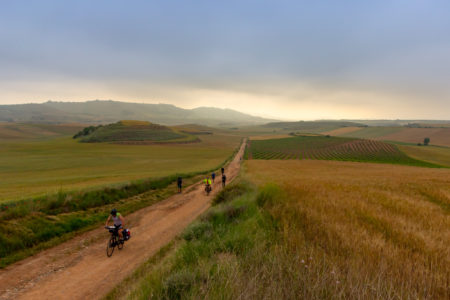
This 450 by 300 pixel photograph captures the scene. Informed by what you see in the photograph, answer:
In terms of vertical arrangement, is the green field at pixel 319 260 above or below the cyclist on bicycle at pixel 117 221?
above

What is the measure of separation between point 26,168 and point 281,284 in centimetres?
5198

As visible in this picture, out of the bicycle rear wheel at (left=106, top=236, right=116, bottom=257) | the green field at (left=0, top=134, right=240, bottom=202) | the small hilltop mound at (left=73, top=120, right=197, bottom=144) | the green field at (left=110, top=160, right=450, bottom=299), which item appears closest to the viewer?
the green field at (left=110, top=160, right=450, bottom=299)

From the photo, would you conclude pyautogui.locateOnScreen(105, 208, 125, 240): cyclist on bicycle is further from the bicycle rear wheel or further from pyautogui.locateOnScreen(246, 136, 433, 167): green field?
pyautogui.locateOnScreen(246, 136, 433, 167): green field

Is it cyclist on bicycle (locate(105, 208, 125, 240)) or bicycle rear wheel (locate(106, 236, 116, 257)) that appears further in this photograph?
cyclist on bicycle (locate(105, 208, 125, 240))

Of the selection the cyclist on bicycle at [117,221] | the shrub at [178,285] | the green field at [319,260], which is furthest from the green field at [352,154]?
the shrub at [178,285]

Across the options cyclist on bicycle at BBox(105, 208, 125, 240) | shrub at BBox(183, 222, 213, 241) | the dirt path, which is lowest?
the dirt path

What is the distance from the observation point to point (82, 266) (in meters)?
8.57

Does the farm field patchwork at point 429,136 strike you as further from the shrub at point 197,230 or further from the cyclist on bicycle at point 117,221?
the cyclist on bicycle at point 117,221

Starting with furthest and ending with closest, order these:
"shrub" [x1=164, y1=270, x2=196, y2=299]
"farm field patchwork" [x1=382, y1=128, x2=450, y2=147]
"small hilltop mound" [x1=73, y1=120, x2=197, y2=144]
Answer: "farm field patchwork" [x1=382, y1=128, x2=450, y2=147], "small hilltop mound" [x1=73, y1=120, x2=197, y2=144], "shrub" [x1=164, y1=270, x2=196, y2=299]

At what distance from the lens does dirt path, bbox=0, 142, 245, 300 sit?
7066mm

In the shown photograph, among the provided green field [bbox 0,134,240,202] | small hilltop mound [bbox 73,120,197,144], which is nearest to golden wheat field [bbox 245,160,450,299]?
green field [bbox 0,134,240,202]

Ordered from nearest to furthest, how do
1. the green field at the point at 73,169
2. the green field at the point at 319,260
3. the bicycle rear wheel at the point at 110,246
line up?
the green field at the point at 319,260
the bicycle rear wheel at the point at 110,246
the green field at the point at 73,169

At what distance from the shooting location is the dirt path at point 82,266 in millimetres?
7066

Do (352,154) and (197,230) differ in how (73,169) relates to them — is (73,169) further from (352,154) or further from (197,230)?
(352,154)
